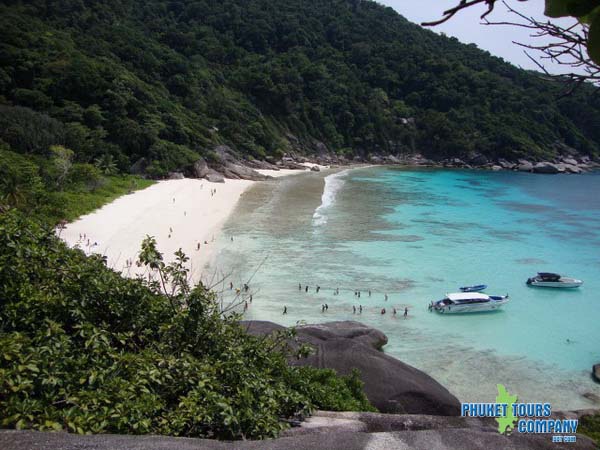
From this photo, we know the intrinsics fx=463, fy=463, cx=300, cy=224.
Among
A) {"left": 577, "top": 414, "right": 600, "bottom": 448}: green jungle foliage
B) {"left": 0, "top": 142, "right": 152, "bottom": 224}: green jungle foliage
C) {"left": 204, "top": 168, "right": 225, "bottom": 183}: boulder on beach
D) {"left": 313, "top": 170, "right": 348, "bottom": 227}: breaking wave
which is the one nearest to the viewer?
{"left": 577, "top": 414, "right": 600, "bottom": 448}: green jungle foliage

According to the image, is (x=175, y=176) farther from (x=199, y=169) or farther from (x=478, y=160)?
(x=478, y=160)

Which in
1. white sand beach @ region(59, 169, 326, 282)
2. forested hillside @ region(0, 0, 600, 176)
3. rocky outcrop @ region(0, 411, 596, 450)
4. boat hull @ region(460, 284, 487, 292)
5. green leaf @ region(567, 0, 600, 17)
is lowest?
boat hull @ region(460, 284, 487, 292)

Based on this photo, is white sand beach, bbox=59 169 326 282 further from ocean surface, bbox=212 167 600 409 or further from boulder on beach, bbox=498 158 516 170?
boulder on beach, bbox=498 158 516 170

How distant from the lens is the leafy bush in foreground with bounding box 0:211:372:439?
210 inches

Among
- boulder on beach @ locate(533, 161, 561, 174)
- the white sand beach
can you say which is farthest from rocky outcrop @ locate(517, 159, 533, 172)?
the white sand beach

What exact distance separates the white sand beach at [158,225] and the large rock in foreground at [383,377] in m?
7.54

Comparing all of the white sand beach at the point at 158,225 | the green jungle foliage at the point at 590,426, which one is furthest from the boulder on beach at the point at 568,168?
the green jungle foliage at the point at 590,426

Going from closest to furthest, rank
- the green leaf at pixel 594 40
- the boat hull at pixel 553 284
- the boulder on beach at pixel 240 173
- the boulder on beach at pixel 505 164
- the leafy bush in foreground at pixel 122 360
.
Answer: the green leaf at pixel 594 40
the leafy bush in foreground at pixel 122 360
the boat hull at pixel 553 284
the boulder on beach at pixel 240 173
the boulder on beach at pixel 505 164

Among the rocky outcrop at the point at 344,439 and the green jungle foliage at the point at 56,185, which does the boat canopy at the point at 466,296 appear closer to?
the rocky outcrop at the point at 344,439

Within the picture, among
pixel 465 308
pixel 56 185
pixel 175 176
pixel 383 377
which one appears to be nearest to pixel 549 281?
pixel 465 308

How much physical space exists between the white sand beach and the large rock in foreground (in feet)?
24.7

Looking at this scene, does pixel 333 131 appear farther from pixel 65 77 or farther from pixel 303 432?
pixel 303 432

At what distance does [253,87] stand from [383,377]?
79.5 m

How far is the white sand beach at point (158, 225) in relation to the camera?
2178cm
